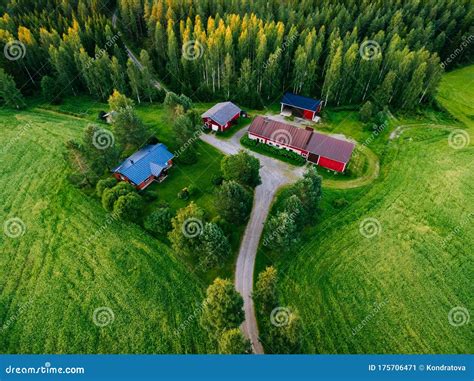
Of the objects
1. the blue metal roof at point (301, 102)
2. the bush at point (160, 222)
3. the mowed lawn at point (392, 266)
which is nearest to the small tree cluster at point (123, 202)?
the bush at point (160, 222)

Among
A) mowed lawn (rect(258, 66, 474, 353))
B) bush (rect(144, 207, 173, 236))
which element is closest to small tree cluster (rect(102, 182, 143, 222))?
bush (rect(144, 207, 173, 236))

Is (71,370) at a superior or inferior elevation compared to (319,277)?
superior

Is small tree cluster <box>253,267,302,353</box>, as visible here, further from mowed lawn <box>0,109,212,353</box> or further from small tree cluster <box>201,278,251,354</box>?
mowed lawn <box>0,109,212,353</box>

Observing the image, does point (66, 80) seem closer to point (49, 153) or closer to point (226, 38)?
point (49, 153)

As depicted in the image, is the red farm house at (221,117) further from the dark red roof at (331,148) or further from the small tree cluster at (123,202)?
the small tree cluster at (123,202)

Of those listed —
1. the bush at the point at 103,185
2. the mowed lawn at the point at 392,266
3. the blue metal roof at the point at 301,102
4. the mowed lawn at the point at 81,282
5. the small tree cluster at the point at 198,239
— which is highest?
the small tree cluster at the point at 198,239

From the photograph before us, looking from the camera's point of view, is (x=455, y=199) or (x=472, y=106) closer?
(x=455, y=199)

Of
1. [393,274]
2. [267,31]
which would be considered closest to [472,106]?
[267,31]
